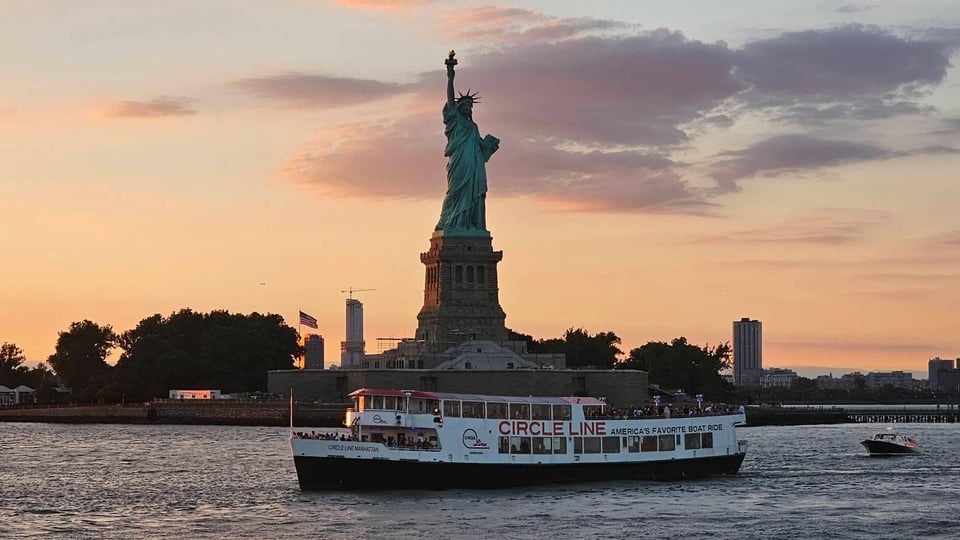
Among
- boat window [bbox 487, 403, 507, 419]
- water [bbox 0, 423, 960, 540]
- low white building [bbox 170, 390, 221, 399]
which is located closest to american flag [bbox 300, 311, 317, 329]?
low white building [bbox 170, 390, 221, 399]

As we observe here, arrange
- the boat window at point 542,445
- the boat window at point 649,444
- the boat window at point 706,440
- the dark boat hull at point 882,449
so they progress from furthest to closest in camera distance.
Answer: the dark boat hull at point 882,449 → the boat window at point 706,440 → the boat window at point 649,444 → the boat window at point 542,445

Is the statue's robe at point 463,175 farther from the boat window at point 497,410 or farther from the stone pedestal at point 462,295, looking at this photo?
the boat window at point 497,410

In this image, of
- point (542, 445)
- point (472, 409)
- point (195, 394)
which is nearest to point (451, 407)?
point (472, 409)

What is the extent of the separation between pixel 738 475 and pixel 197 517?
37334 millimetres

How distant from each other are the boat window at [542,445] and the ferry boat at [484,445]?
57 millimetres

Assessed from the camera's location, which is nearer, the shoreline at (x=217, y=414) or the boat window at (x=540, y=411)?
the boat window at (x=540, y=411)

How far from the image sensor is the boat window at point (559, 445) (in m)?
91.5

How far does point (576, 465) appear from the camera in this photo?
9200 centimetres

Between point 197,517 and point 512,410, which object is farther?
point 512,410

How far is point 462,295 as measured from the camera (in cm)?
17238

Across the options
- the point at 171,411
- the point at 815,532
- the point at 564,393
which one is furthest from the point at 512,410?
the point at 171,411

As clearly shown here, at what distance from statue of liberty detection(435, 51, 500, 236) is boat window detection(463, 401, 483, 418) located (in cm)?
8623

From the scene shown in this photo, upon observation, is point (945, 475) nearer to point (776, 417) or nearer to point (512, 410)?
point (512, 410)

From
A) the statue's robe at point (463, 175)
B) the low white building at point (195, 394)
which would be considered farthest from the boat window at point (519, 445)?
the low white building at point (195, 394)
